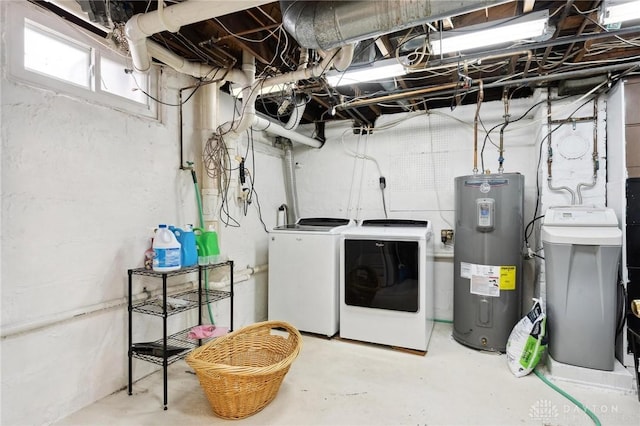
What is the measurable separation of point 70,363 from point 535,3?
11.2 ft

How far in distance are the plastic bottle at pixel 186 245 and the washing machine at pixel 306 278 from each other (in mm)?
1089

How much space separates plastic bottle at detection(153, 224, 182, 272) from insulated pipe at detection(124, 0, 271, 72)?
1091 millimetres

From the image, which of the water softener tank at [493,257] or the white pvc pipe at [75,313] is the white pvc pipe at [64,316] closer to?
the white pvc pipe at [75,313]

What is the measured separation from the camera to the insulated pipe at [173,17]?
58.0 inches

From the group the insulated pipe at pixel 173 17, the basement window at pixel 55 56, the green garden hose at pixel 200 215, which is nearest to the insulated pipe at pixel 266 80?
the green garden hose at pixel 200 215

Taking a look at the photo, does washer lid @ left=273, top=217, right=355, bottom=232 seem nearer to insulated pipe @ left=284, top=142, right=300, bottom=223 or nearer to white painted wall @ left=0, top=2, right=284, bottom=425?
insulated pipe @ left=284, top=142, right=300, bottom=223

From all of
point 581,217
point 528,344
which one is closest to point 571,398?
point 528,344

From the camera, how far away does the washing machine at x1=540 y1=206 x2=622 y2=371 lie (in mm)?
2227

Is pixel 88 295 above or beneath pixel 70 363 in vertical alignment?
above

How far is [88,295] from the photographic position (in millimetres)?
1950

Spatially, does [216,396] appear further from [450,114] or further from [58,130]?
[450,114]

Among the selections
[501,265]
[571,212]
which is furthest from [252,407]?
[571,212]

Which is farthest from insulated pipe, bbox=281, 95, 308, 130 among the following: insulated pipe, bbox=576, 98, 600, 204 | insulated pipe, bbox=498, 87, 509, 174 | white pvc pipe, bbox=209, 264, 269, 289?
insulated pipe, bbox=576, 98, 600, 204

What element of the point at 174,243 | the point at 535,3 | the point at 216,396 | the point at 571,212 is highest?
the point at 535,3
